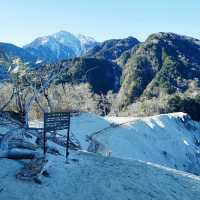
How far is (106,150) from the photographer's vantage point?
43.5 m

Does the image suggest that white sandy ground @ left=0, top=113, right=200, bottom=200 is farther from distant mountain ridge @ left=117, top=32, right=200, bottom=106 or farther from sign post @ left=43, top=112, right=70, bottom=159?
distant mountain ridge @ left=117, top=32, right=200, bottom=106

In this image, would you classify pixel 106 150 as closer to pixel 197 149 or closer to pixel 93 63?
pixel 197 149

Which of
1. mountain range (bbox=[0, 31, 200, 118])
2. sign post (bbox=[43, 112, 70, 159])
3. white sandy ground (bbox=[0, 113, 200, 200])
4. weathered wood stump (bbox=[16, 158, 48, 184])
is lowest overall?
mountain range (bbox=[0, 31, 200, 118])

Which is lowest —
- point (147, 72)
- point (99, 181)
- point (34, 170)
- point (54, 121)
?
point (147, 72)

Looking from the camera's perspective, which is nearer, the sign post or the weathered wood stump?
the weathered wood stump

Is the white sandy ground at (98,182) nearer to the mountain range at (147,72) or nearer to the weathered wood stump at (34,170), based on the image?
the weathered wood stump at (34,170)

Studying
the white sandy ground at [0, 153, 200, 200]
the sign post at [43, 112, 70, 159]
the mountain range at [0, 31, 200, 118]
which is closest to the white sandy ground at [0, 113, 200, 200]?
the white sandy ground at [0, 153, 200, 200]

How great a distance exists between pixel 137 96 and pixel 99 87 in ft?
48.2

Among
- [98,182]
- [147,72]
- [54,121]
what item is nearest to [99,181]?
[98,182]

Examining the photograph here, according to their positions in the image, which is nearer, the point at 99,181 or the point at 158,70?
the point at 99,181

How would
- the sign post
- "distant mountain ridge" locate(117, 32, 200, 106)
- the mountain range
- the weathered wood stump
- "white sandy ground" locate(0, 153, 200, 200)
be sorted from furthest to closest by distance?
"distant mountain ridge" locate(117, 32, 200, 106), the mountain range, the sign post, the weathered wood stump, "white sandy ground" locate(0, 153, 200, 200)

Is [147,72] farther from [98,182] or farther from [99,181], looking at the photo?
[98,182]

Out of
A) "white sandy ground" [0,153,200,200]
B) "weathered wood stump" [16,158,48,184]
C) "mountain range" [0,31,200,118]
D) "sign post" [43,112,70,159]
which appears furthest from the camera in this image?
"mountain range" [0,31,200,118]

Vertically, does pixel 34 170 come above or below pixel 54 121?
below
